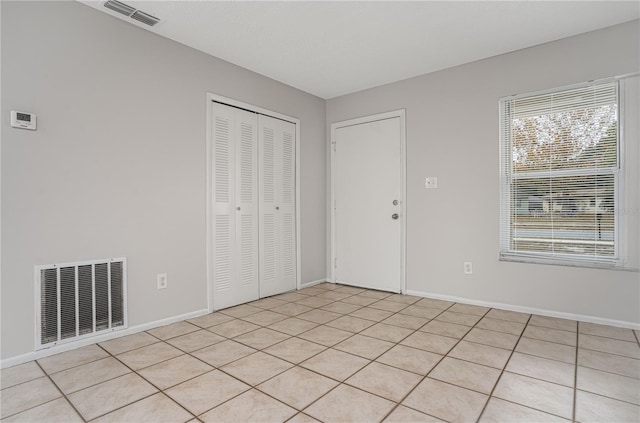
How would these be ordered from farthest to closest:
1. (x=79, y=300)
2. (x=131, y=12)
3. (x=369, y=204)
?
(x=369, y=204)
(x=131, y=12)
(x=79, y=300)

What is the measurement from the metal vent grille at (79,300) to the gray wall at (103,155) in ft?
0.20

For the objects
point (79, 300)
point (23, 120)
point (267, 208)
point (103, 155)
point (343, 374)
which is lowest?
point (343, 374)

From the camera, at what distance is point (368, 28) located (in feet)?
9.23

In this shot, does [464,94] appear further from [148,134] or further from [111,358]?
[111,358]

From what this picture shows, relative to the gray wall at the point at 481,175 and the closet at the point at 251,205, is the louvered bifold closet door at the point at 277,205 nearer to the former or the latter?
the closet at the point at 251,205

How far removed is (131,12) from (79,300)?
2176 mm

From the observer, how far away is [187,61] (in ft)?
10.2

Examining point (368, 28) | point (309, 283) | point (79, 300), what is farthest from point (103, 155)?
point (309, 283)

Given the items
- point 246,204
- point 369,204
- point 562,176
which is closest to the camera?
point 562,176

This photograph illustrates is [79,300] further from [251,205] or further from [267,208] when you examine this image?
[267,208]

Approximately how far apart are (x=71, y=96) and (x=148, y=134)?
1.86 feet

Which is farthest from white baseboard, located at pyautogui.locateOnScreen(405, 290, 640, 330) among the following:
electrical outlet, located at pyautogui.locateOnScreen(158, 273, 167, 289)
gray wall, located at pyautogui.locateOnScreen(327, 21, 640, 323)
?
electrical outlet, located at pyautogui.locateOnScreen(158, 273, 167, 289)

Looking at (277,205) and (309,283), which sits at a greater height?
(277,205)

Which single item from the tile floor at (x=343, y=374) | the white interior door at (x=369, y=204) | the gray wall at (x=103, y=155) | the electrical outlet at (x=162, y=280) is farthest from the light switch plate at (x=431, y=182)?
the electrical outlet at (x=162, y=280)
